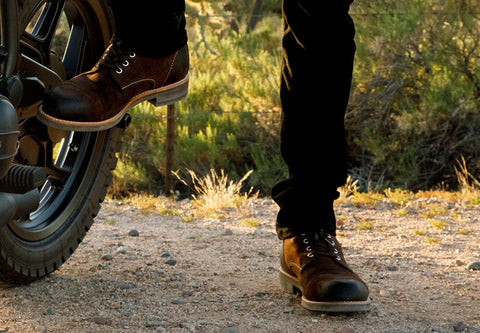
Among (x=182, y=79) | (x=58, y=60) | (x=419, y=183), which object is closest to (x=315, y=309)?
(x=182, y=79)

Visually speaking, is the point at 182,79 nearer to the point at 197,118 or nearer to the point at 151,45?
the point at 151,45

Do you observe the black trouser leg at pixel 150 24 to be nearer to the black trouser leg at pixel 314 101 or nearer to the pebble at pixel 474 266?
the black trouser leg at pixel 314 101

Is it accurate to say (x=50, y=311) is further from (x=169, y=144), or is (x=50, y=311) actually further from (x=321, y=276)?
(x=169, y=144)

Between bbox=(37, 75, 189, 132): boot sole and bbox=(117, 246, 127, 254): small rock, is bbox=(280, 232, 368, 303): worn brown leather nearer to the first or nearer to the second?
bbox=(37, 75, 189, 132): boot sole

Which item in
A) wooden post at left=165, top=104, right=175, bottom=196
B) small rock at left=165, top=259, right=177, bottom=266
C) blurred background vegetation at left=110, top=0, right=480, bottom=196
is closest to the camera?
small rock at left=165, top=259, right=177, bottom=266

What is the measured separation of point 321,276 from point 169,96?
2.35 ft

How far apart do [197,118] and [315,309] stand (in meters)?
5.30

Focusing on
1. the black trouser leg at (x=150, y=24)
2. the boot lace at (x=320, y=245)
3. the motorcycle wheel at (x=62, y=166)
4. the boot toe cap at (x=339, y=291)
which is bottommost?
the boot toe cap at (x=339, y=291)

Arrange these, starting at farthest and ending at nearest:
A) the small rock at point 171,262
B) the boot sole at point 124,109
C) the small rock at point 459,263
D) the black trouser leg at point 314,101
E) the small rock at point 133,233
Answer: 1. the small rock at point 133,233
2. the small rock at point 459,263
3. the small rock at point 171,262
4. the black trouser leg at point 314,101
5. the boot sole at point 124,109

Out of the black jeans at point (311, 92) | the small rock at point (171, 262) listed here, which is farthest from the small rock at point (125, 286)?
the black jeans at point (311, 92)

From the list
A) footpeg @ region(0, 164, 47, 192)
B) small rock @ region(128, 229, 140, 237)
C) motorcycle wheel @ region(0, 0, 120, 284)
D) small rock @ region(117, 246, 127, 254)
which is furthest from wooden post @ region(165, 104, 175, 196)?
footpeg @ region(0, 164, 47, 192)

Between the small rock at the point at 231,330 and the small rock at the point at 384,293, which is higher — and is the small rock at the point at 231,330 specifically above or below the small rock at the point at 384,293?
above

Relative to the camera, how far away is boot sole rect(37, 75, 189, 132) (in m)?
1.75

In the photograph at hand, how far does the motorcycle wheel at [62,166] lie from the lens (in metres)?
2.01
